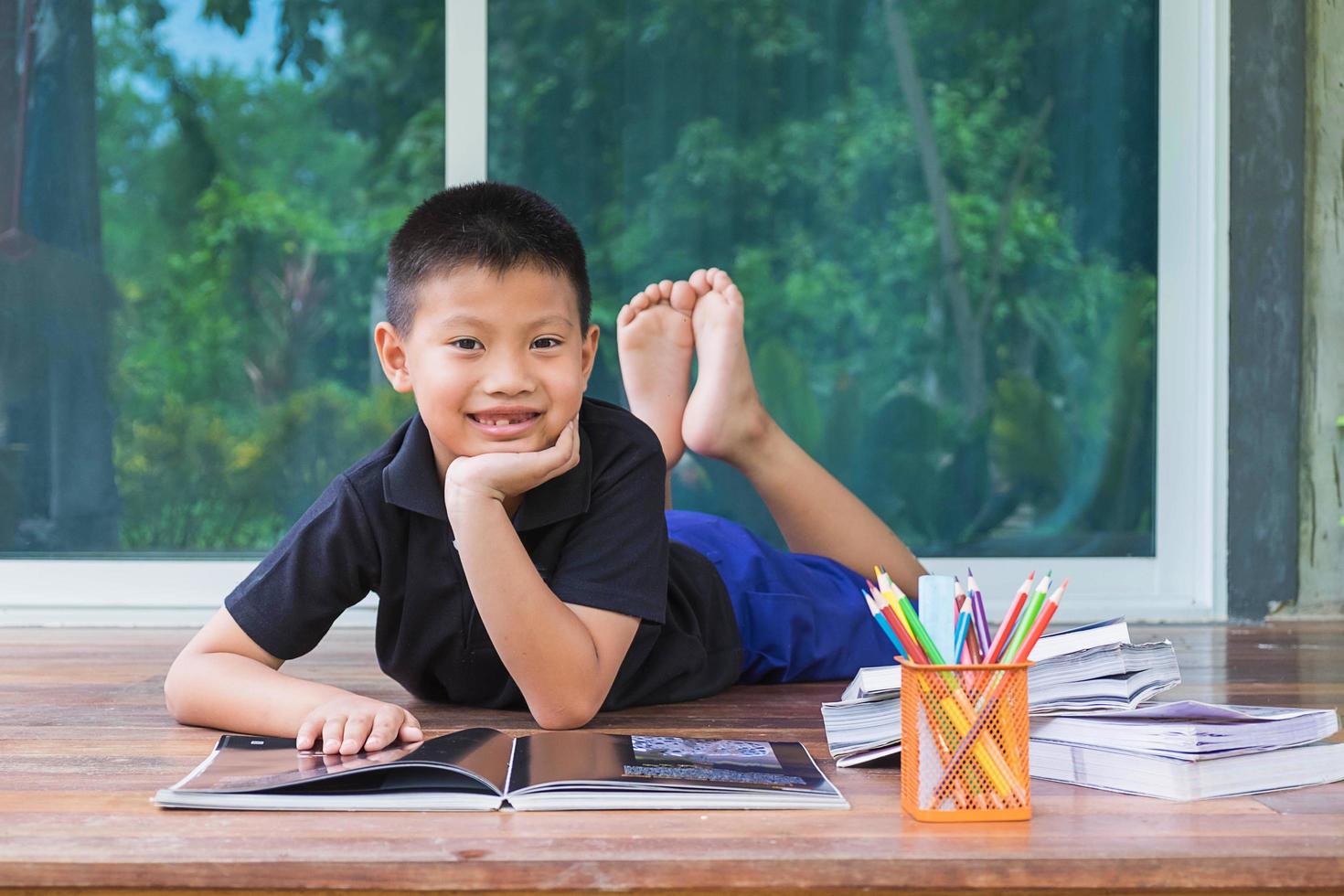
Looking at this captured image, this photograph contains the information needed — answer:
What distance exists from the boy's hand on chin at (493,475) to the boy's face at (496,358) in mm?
71

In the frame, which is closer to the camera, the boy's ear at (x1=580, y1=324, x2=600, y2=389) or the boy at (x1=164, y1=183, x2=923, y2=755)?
the boy at (x1=164, y1=183, x2=923, y2=755)

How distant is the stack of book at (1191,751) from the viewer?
104cm

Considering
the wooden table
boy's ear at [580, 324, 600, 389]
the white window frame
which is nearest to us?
the wooden table

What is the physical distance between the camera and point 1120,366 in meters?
2.46

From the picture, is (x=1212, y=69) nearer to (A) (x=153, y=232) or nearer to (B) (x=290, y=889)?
(A) (x=153, y=232)

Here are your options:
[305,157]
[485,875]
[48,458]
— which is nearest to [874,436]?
[305,157]

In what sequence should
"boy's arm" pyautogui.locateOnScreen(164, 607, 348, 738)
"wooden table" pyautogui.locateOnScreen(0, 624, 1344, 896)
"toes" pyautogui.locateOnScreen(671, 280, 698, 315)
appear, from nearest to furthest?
"wooden table" pyautogui.locateOnScreen(0, 624, 1344, 896)
"boy's arm" pyautogui.locateOnScreen(164, 607, 348, 738)
"toes" pyautogui.locateOnScreen(671, 280, 698, 315)

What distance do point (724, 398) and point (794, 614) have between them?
318mm

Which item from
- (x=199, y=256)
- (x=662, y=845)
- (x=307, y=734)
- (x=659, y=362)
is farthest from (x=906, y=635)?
(x=199, y=256)

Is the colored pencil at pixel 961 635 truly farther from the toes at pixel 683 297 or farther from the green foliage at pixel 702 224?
the green foliage at pixel 702 224

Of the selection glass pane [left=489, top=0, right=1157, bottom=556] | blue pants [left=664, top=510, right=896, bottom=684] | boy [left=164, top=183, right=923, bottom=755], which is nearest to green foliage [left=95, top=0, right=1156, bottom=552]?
glass pane [left=489, top=0, right=1157, bottom=556]

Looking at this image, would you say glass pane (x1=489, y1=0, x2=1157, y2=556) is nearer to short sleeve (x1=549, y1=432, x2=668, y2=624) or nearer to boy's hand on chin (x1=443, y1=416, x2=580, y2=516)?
short sleeve (x1=549, y1=432, x2=668, y2=624)

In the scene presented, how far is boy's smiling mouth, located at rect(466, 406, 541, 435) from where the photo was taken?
1287 millimetres

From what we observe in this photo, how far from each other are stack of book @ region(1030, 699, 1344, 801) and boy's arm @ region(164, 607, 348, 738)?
0.66 meters
